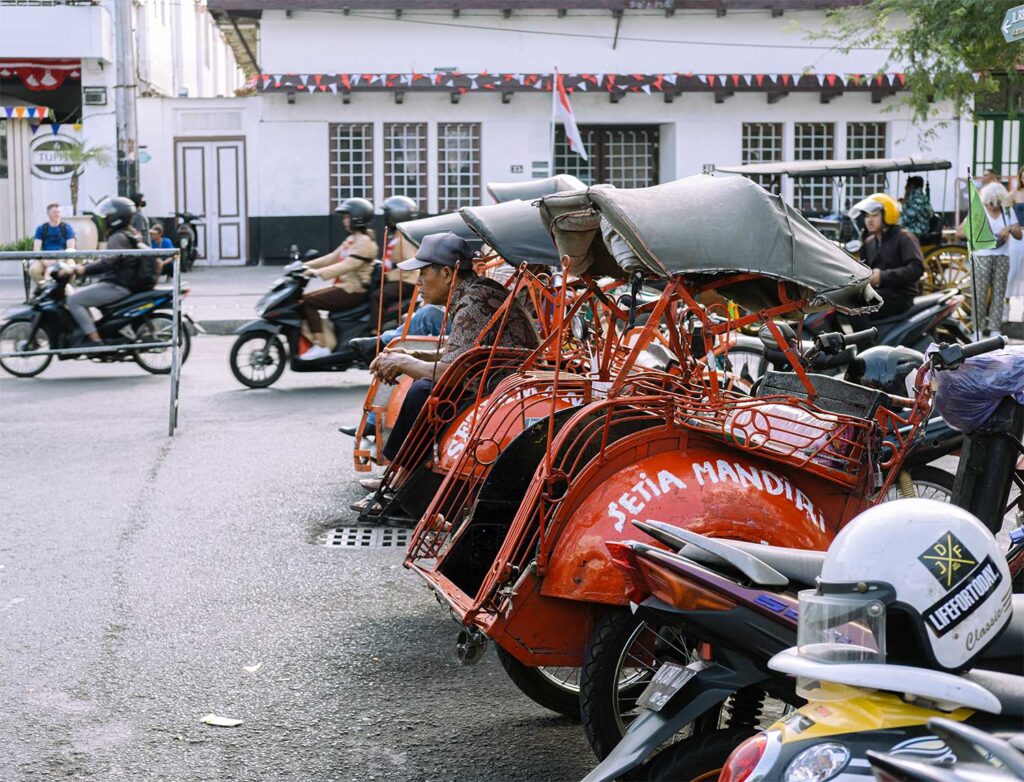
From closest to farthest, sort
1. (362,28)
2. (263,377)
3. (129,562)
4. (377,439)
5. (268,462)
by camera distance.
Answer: (129,562)
(377,439)
(268,462)
(263,377)
(362,28)

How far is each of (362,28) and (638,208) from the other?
2541cm

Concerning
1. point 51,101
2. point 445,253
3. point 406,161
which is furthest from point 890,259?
point 51,101

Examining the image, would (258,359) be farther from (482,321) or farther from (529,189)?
(482,321)

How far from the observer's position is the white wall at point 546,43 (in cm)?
2872

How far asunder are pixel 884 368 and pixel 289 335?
7.64m

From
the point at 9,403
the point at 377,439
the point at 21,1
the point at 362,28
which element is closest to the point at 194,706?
the point at 377,439

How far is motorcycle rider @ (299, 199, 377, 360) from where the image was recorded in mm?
12938

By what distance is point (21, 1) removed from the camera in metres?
30.0

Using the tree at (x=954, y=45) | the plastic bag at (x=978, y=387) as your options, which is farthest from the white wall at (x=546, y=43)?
the plastic bag at (x=978, y=387)

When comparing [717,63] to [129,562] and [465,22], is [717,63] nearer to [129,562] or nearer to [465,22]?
[465,22]

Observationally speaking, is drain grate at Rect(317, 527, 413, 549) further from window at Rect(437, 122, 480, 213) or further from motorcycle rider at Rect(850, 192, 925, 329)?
window at Rect(437, 122, 480, 213)

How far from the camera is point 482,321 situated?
6.75 metres

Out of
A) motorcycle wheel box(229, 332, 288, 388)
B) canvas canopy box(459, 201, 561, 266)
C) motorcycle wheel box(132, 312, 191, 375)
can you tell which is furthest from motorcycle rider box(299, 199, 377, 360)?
canvas canopy box(459, 201, 561, 266)

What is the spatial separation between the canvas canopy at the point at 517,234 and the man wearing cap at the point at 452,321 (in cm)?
38
